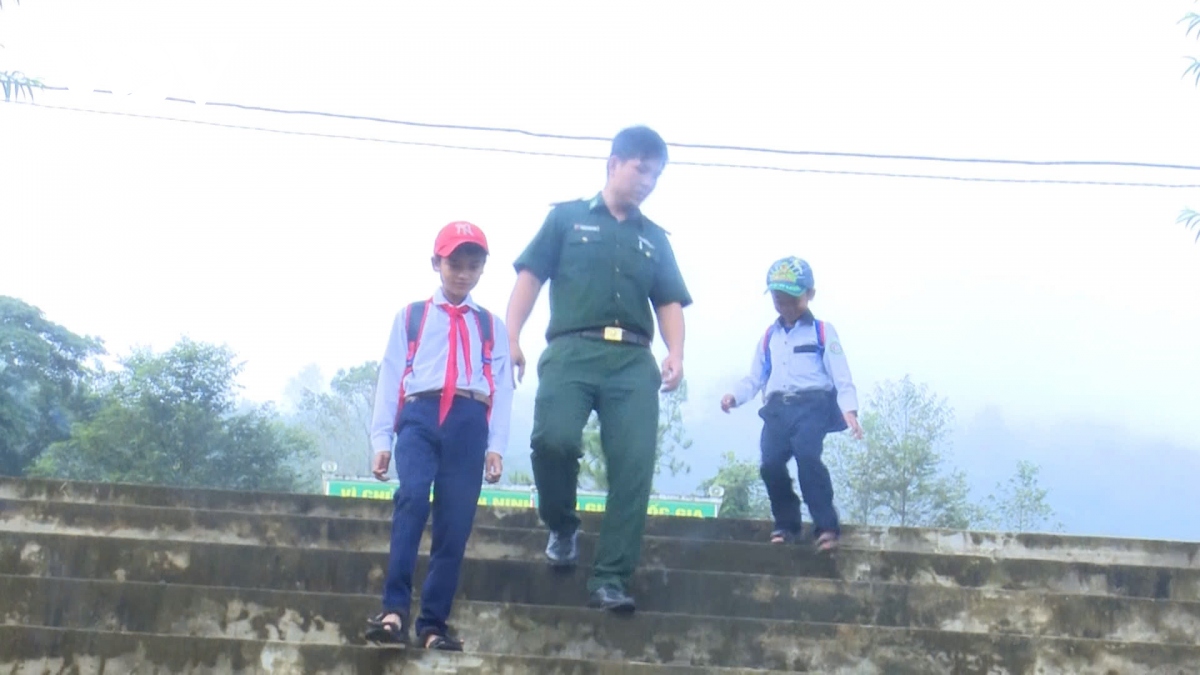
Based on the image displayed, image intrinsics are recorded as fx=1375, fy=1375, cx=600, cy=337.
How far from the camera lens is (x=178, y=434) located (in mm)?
33062

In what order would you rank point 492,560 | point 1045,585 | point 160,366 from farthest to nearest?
point 160,366, point 1045,585, point 492,560

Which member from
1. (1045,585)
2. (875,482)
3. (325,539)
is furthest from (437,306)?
(875,482)

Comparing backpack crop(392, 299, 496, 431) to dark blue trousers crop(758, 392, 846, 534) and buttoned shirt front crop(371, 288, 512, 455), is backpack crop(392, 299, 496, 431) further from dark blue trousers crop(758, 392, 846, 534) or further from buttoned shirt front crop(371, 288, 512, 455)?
dark blue trousers crop(758, 392, 846, 534)

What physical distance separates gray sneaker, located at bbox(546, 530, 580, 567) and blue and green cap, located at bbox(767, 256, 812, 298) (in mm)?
1754

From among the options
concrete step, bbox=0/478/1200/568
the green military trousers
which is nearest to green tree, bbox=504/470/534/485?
concrete step, bbox=0/478/1200/568

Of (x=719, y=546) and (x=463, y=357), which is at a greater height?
(x=463, y=357)

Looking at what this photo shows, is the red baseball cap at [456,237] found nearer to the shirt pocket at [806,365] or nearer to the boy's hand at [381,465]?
the boy's hand at [381,465]

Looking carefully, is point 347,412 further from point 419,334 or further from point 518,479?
point 419,334

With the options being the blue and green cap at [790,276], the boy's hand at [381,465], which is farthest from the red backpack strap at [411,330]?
the blue and green cap at [790,276]

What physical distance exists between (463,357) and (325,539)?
1.95 m

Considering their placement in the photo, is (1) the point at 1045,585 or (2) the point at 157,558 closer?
(2) the point at 157,558

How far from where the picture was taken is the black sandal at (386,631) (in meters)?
4.45

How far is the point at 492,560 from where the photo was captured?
559 cm

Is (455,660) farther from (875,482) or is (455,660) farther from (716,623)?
(875,482)
